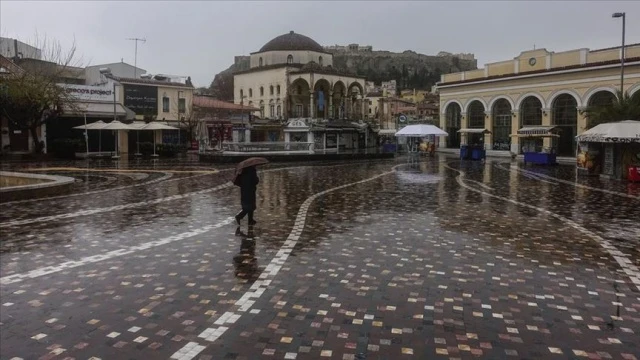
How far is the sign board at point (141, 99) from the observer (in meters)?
42.2

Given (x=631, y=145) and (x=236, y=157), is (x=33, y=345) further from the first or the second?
(x=236, y=157)

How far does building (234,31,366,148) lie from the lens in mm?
61906

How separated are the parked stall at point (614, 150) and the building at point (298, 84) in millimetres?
36495

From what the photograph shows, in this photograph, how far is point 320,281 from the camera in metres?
7.18

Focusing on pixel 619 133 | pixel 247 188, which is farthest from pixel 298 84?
pixel 247 188

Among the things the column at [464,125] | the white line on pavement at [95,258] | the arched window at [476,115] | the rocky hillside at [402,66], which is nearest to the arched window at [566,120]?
the arched window at [476,115]

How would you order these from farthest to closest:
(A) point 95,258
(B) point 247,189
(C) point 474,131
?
(C) point 474,131
(B) point 247,189
(A) point 95,258

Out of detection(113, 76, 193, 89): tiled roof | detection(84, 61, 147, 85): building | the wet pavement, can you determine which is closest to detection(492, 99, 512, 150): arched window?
detection(113, 76, 193, 89): tiled roof

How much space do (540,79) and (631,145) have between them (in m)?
23.1

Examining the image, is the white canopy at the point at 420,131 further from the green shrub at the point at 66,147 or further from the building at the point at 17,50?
the building at the point at 17,50

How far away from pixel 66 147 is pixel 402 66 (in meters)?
147

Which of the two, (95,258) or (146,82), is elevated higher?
(146,82)

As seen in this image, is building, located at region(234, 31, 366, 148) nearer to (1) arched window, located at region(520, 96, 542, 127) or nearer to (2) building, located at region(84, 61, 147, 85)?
(2) building, located at region(84, 61, 147, 85)

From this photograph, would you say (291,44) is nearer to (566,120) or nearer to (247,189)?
(566,120)
